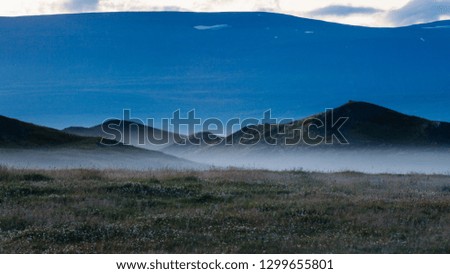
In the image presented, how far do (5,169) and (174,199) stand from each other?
36.0 feet

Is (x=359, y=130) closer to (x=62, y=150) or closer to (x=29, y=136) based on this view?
(x=62, y=150)

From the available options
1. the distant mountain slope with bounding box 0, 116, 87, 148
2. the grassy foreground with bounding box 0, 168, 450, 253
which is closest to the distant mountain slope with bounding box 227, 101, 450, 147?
the distant mountain slope with bounding box 0, 116, 87, 148

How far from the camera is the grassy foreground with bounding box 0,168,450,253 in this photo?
15523 millimetres

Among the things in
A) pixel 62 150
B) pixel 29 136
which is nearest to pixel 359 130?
pixel 62 150

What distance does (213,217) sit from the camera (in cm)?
1875

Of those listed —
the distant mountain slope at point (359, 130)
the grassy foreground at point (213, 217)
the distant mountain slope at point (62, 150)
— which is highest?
the distant mountain slope at point (359, 130)

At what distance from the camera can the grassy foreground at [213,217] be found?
15523 mm

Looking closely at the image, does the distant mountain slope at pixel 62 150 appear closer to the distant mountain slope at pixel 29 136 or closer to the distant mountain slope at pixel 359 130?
the distant mountain slope at pixel 29 136

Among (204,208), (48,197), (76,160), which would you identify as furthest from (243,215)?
(76,160)

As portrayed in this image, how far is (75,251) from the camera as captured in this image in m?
14.8

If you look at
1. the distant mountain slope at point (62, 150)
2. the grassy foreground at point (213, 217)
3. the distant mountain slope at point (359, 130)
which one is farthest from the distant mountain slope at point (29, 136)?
the grassy foreground at point (213, 217)

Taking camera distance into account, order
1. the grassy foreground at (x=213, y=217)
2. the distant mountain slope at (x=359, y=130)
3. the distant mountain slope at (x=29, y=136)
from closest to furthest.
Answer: the grassy foreground at (x=213, y=217) < the distant mountain slope at (x=29, y=136) < the distant mountain slope at (x=359, y=130)

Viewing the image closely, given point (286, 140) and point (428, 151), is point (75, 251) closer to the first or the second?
point (286, 140)

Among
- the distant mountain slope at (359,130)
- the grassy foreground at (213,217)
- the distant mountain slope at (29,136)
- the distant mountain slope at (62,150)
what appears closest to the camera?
the grassy foreground at (213,217)
